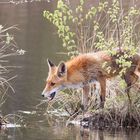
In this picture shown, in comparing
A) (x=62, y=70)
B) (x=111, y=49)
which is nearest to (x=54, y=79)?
(x=62, y=70)

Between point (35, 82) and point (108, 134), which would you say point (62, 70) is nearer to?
point (108, 134)

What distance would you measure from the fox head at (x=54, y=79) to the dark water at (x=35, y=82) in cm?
73

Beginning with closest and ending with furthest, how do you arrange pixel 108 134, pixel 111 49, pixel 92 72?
pixel 108 134
pixel 111 49
pixel 92 72

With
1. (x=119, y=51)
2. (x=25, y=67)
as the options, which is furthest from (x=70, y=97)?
(x=25, y=67)

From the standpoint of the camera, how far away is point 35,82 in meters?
21.7

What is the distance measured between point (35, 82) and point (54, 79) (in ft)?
17.7

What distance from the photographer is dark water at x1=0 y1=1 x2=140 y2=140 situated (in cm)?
1524

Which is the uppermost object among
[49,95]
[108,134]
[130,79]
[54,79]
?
[54,79]

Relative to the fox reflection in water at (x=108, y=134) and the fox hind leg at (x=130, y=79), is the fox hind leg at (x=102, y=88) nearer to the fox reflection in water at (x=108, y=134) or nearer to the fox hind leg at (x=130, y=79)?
the fox hind leg at (x=130, y=79)

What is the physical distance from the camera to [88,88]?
1705 cm

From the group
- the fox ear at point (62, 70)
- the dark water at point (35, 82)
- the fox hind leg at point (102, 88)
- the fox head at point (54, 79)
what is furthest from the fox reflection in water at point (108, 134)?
the fox ear at point (62, 70)

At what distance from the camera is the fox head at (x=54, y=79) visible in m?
16.3

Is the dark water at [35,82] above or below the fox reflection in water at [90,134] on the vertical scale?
above

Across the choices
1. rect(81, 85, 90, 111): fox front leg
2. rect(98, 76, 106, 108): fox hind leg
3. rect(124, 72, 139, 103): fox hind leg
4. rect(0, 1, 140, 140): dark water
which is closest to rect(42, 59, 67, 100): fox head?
rect(81, 85, 90, 111): fox front leg
